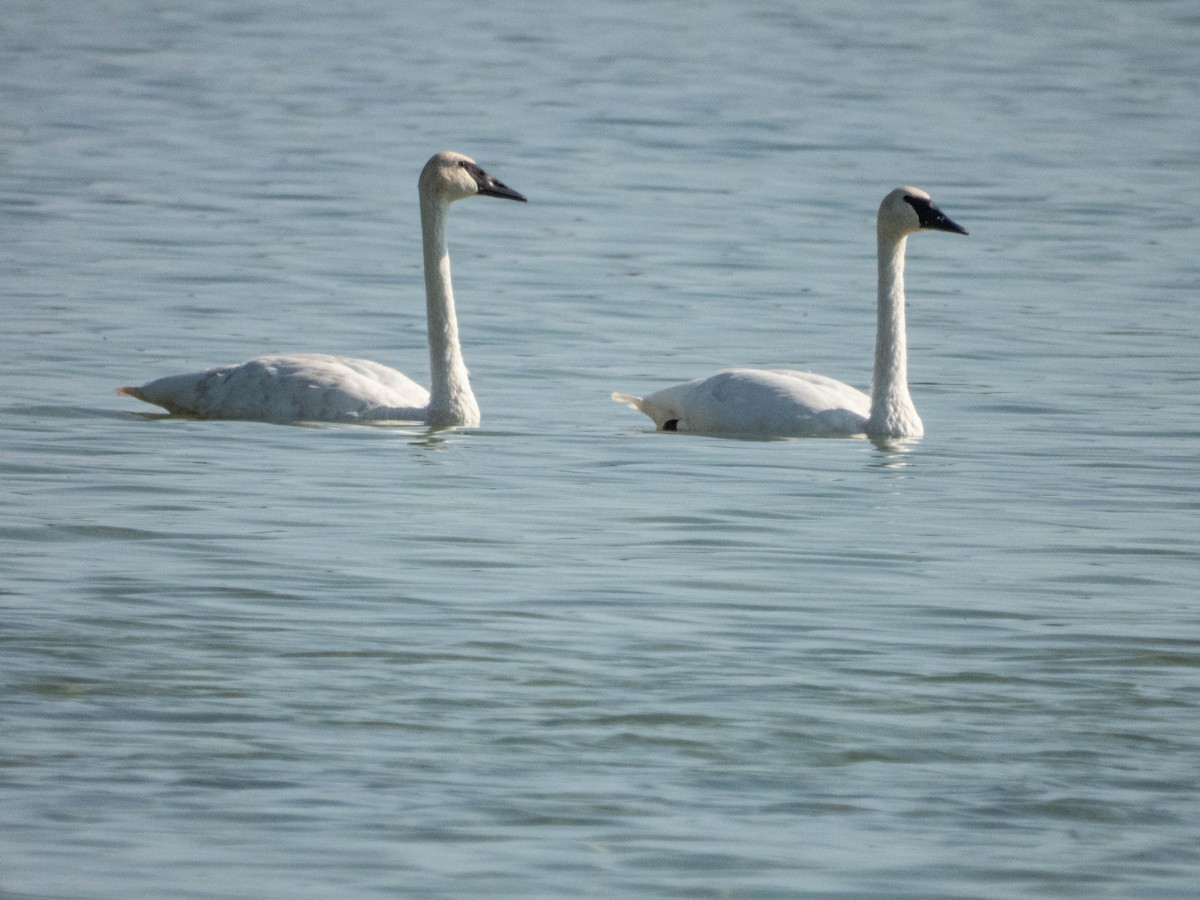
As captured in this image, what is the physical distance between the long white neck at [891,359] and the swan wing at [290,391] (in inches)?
92.5

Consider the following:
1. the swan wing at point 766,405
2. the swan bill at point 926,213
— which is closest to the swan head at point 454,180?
the swan wing at point 766,405

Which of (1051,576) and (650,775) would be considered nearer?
(650,775)

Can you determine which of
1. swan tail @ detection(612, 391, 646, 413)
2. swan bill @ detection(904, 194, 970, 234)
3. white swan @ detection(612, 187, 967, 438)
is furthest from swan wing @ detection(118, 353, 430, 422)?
swan bill @ detection(904, 194, 970, 234)

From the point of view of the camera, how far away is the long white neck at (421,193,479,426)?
1280 centimetres

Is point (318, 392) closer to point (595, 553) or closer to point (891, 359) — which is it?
point (891, 359)

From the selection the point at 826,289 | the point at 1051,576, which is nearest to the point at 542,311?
the point at 826,289

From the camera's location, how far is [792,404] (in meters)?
12.5

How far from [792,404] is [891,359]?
0.71 metres

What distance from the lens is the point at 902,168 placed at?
2520 cm

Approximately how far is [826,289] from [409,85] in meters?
15.2

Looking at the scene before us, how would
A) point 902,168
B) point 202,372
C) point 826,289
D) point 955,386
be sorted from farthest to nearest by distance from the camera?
point 902,168, point 826,289, point 955,386, point 202,372

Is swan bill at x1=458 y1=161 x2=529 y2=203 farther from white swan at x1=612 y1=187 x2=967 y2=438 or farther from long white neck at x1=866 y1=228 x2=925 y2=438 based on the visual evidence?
long white neck at x1=866 y1=228 x2=925 y2=438

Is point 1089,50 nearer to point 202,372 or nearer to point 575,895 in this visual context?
point 202,372

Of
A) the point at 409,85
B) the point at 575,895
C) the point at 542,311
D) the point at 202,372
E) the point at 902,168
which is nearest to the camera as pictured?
the point at 575,895
